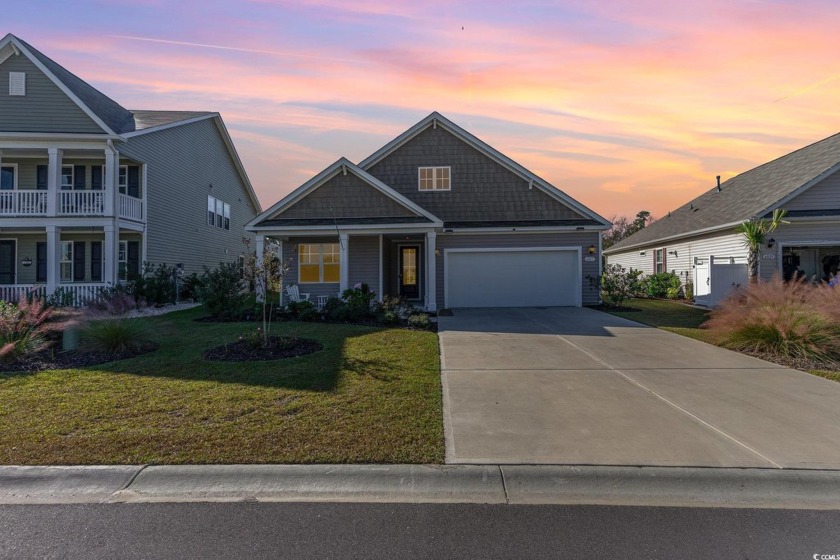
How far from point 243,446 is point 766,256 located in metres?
18.3

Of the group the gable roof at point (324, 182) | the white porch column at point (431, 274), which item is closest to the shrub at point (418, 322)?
the white porch column at point (431, 274)

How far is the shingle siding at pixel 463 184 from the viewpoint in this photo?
18.5 m

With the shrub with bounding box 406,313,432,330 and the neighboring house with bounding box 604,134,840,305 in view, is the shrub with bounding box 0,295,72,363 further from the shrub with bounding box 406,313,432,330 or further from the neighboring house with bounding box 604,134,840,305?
Result: the neighboring house with bounding box 604,134,840,305

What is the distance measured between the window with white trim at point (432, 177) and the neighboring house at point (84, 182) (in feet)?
35.3

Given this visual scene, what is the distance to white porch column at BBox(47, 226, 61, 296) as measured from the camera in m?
17.0

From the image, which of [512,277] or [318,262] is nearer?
[512,277]

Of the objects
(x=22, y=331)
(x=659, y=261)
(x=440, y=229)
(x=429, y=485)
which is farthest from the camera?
(x=659, y=261)

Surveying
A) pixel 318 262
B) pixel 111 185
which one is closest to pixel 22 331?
pixel 318 262

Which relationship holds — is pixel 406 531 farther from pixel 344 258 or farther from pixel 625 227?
pixel 625 227

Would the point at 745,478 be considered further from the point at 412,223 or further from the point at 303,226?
the point at 303,226

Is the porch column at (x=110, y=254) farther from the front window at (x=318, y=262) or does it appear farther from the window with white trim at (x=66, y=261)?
the front window at (x=318, y=262)

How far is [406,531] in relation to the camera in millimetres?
3412

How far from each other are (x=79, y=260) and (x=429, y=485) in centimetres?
2094

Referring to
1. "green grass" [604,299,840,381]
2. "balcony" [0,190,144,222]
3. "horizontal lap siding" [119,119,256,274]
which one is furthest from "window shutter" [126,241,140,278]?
"green grass" [604,299,840,381]
